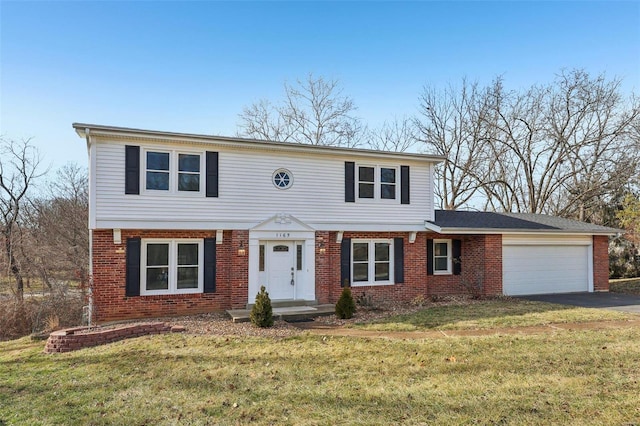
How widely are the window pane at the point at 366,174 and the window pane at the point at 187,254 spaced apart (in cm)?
592

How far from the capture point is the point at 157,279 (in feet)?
35.0

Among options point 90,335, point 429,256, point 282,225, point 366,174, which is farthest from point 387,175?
point 90,335

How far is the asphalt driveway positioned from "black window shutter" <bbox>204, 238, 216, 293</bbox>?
11215 millimetres

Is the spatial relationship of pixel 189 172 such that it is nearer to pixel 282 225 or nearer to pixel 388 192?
pixel 282 225

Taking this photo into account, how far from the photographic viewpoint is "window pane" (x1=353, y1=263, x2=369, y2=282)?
12.8 m

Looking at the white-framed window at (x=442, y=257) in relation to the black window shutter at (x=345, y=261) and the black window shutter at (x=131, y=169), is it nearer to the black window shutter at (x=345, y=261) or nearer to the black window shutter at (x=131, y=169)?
the black window shutter at (x=345, y=261)

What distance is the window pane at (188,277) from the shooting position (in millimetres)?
10883

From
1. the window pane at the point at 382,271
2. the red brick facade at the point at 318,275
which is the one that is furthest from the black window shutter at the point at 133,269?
the window pane at the point at 382,271

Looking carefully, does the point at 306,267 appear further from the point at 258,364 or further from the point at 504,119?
the point at 504,119

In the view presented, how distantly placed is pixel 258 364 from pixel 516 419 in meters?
3.99

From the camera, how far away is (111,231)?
10.2 meters

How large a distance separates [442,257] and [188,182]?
32.9ft

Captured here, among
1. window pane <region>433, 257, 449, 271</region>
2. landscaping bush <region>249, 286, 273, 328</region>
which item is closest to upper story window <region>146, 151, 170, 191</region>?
landscaping bush <region>249, 286, 273, 328</region>

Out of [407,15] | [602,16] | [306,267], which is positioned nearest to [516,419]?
[306,267]
